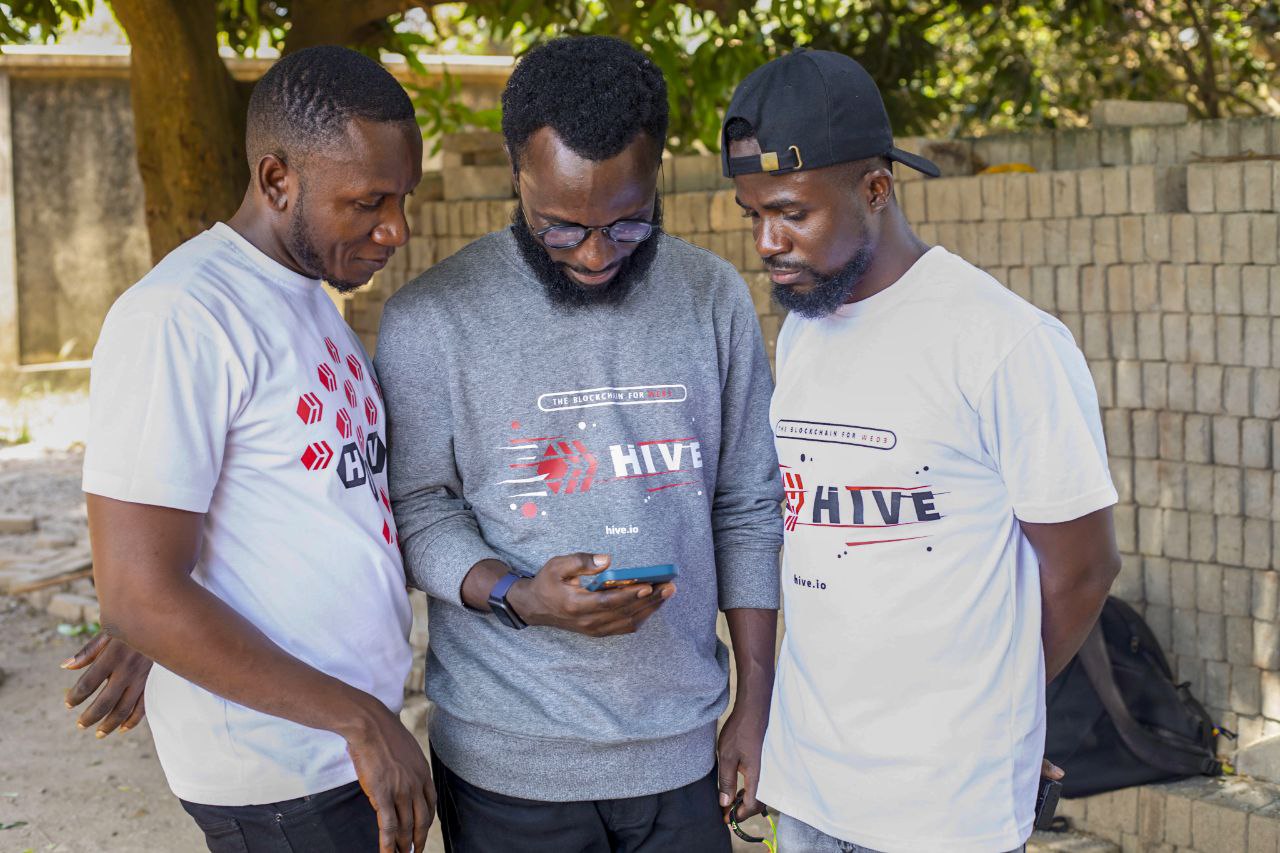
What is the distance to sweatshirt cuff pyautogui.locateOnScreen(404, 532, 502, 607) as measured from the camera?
2.12 m

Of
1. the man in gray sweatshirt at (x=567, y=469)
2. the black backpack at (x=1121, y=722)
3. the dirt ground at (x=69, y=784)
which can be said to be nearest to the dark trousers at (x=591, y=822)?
the man in gray sweatshirt at (x=567, y=469)

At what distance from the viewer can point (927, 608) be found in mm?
2000

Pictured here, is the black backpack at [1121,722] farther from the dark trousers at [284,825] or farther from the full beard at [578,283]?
the dark trousers at [284,825]

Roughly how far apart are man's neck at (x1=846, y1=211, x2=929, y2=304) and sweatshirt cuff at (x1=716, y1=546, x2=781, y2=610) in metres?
0.49

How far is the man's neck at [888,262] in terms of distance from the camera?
209 cm

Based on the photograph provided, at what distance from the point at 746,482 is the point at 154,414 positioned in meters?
0.98

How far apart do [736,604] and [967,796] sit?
525 millimetres

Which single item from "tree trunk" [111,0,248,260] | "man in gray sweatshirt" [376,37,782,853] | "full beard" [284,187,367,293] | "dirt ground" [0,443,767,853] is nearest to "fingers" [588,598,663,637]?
"man in gray sweatshirt" [376,37,782,853]

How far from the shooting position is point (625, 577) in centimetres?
192

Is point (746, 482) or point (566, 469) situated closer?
point (566, 469)

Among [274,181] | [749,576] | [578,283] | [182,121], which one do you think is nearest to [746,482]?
[749,576]

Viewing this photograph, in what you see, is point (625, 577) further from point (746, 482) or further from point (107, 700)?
point (107, 700)

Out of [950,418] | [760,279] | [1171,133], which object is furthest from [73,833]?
[1171,133]

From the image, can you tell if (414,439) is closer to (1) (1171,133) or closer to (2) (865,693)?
(2) (865,693)
